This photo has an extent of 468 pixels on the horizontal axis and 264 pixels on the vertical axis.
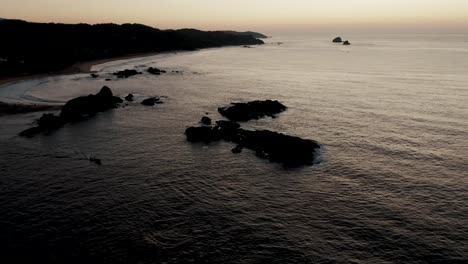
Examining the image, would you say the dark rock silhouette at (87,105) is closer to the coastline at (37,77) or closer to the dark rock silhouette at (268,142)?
the coastline at (37,77)

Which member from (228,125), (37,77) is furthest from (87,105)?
(37,77)

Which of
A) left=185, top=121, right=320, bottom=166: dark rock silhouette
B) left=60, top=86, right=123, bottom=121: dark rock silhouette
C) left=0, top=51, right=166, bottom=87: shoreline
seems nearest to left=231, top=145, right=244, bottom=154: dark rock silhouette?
left=185, top=121, right=320, bottom=166: dark rock silhouette

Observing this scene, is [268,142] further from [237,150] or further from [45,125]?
[45,125]

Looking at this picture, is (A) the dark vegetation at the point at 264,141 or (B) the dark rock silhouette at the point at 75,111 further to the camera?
(B) the dark rock silhouette at the point at 75,111

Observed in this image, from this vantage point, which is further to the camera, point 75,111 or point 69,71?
point 69,71

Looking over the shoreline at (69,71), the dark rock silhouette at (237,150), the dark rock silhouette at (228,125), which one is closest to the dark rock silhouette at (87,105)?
the dark rock silhouette at (228,125)

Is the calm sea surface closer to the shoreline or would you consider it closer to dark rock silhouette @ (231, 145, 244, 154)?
dark rock silhouette @ (231, 145, 244, 154)
